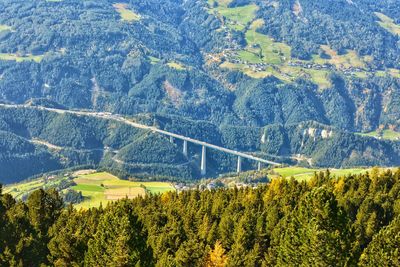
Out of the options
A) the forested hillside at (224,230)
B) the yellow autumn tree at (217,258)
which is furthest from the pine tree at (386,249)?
the yellow autumn tree at (217,258)

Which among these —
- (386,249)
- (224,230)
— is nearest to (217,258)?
(224,230)

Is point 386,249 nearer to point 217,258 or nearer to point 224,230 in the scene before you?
point 217,258

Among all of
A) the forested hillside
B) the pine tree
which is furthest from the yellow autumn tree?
the pine tree

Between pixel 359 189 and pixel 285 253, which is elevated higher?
pixel 285 253

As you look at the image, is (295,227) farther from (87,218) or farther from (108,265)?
(87,218)

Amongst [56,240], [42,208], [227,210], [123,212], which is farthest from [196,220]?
[123,212]

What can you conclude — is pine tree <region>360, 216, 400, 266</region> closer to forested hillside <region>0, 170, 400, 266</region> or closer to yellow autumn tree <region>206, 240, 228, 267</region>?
forested hillside <region>0, 170, 400, 266</region>

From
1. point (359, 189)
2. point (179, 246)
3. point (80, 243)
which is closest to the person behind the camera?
point (80, 243)
